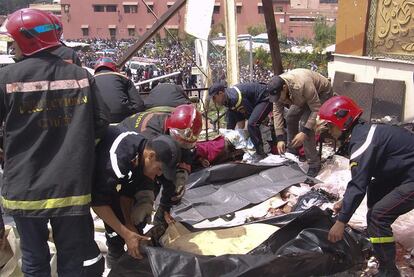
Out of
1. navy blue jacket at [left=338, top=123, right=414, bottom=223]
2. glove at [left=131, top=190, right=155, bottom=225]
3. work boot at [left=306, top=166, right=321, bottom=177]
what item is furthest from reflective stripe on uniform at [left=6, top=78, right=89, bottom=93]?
work boot at [left=306, top=166, right=321, bottom=177]

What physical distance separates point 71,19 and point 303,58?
35993 mm

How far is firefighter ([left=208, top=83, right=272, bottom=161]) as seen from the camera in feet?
16.9

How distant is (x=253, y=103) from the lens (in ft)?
17.6

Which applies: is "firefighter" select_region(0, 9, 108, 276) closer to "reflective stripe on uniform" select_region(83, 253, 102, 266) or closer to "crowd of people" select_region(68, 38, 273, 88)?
"reflective stripe on uniform" select_region(83, 253, 102, 266)

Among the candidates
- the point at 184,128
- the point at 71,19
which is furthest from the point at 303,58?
the point at 71,19

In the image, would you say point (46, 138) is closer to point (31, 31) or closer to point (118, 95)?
point (31, 31)

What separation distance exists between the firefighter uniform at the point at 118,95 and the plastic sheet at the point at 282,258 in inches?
79.1

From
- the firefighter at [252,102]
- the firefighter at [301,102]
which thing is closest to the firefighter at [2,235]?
the firefighter at [301,102]

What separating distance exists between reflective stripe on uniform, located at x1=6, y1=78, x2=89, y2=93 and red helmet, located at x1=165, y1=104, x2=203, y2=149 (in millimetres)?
912

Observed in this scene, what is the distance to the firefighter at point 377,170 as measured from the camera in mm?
2580

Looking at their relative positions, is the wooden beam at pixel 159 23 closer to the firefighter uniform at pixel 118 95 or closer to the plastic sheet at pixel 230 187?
the firefighter uniform at pixel 118 95

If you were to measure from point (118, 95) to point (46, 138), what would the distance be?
7.07ft

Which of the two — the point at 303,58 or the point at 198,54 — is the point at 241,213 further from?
the point at 303,58

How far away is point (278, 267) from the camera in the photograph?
2.41 metres
